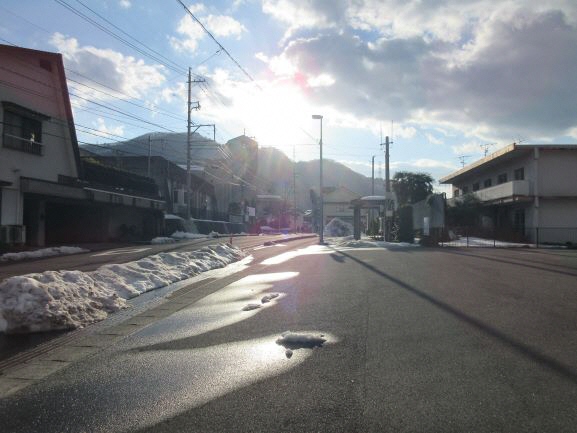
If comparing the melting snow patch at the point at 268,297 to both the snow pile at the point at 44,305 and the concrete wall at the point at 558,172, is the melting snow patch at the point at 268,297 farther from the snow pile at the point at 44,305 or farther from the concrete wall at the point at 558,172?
the concrete wall at the point at 558,172

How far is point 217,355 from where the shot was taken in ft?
19.4

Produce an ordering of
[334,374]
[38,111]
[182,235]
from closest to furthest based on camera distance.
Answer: [334,374] < [38,111] < [182,235]

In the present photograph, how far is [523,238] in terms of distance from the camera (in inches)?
1372

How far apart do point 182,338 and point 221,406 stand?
2720 millimetres

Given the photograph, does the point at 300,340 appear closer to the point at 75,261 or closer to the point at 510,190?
the point at 75,261

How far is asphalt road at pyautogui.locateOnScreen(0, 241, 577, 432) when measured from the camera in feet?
13.1

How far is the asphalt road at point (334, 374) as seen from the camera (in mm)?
3994

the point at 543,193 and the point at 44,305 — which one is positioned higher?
the point at 543,193

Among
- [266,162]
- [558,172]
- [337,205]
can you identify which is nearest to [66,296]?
[558,172]

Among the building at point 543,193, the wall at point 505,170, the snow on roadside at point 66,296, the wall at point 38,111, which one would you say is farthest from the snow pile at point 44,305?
the wall at point 505,170

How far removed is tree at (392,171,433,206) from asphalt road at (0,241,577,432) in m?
48.8

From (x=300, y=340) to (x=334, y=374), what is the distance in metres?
1.38

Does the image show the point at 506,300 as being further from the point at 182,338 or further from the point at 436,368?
the point at 182,338

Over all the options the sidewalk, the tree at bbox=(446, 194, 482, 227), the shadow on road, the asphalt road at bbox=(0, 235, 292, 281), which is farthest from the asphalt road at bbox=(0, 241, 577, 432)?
the tree at bbox=(446, 194, 482, 227)
